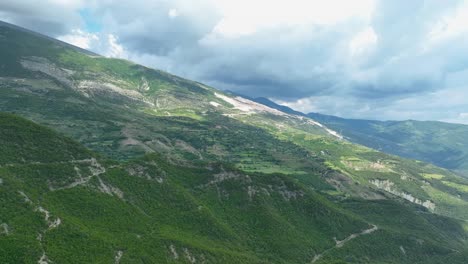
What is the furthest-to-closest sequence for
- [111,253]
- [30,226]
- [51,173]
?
1. [51,173]
2. [111,253]
3. [30,226]

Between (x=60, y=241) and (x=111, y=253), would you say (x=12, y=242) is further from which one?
(x=111, y=253)

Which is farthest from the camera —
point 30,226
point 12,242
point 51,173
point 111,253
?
point 51,173

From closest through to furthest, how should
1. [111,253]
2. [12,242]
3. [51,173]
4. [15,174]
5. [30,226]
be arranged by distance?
[12,242] < [30,226] < [111,253] < [15,174] < [51,173]

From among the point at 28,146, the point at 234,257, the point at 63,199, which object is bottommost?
the point at 234,257

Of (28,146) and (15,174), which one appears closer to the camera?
(15,174)

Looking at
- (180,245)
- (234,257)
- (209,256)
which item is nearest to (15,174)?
(180,245)

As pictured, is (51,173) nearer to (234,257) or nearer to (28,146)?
(28,146)

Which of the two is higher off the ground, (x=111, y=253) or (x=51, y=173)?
(x=51, y=173)

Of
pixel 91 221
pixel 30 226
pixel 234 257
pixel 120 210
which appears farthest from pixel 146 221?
pixel 30 226

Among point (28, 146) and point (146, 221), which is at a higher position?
point (28, 146)
